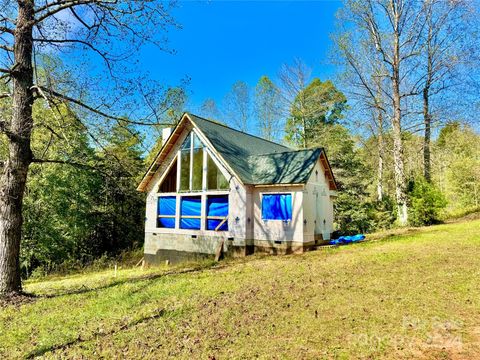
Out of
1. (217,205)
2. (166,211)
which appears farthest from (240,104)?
(217,205)

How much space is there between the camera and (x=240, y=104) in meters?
31.6

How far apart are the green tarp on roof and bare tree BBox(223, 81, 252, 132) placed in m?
14.6

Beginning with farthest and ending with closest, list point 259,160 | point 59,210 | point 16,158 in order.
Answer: point 59,210, point 259,160, point 16,158

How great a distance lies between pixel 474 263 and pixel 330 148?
1571 cm

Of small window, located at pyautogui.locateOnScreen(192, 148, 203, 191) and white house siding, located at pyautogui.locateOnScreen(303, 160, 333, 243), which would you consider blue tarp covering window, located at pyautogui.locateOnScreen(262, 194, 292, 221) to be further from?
small window, located at pyautogui.locateOnScreen(192, 148, 203, 191)

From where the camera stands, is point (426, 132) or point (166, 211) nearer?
point (166, 211)

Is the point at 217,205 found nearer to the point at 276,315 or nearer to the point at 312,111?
the point at 276,315

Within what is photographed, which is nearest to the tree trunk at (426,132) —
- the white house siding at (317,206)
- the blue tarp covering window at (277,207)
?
the white house siding at (317,206)

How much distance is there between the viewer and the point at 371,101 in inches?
779

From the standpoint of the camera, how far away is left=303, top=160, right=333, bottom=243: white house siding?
44.8 feet

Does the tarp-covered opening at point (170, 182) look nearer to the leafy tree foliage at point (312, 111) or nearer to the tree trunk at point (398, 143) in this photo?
the tree trunk at point (398, 143)

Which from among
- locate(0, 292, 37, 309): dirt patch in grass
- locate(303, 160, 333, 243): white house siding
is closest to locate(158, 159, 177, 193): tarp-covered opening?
locate(303, 160, 333, 243): white house siding

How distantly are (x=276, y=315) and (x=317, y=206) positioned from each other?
969cm

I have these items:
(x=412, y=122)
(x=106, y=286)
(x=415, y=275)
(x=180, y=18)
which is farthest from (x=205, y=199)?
(x=412, y=122)
